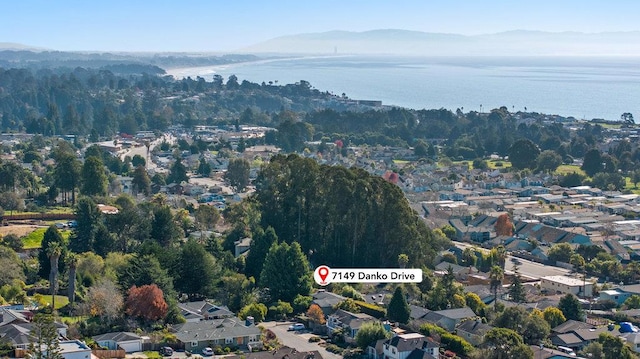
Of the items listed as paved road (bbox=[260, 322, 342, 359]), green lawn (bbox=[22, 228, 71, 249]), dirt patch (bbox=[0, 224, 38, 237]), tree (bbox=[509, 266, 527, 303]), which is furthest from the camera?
dirt patch (bbox=[0, 224, 38, 237])

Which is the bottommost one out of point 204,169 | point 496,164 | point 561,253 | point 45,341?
point 204,169

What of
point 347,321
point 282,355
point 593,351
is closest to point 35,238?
point 347,321

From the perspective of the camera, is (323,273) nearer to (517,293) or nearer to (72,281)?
(517,293)

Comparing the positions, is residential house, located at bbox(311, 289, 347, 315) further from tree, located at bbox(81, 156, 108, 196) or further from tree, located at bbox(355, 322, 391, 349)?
tree, located at bbox(81, 156, 108, 196)

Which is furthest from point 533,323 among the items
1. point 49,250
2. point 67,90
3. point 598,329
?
point 67,90

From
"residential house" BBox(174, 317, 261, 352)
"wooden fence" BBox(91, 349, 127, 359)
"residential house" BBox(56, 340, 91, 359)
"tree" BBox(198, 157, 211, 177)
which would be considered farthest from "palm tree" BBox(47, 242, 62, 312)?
"tree" BBox(198, 157, 211, 177)

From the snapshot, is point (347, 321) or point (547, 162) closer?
point (347, 321)
